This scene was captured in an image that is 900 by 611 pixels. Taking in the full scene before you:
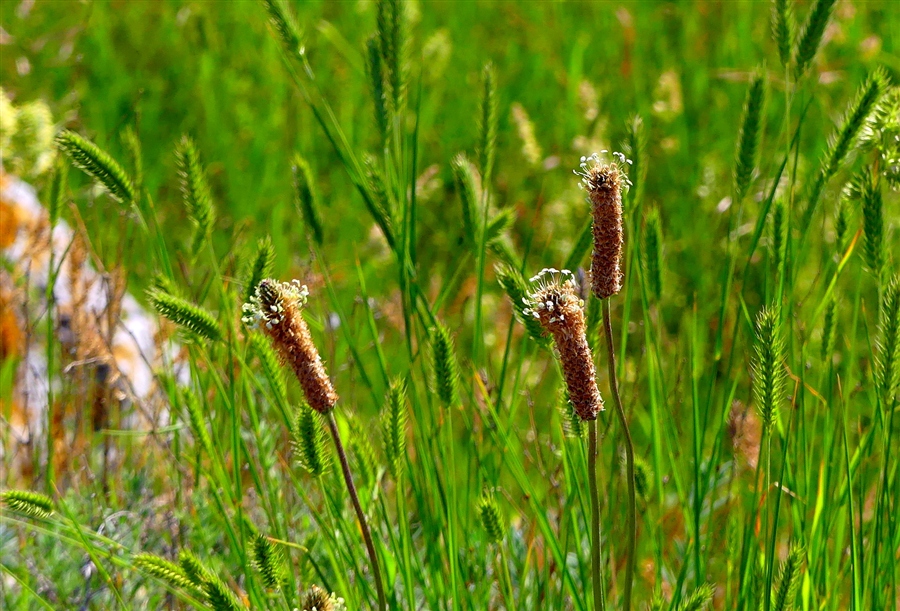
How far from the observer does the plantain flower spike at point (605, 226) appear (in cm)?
100

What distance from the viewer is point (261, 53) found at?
4.04m

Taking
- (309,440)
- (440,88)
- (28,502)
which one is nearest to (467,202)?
(309,440)

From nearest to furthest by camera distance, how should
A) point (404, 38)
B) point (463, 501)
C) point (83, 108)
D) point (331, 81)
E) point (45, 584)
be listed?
point (404, 38), point (463, 501), point (45, 584), point (83, 108), point (331, 81)

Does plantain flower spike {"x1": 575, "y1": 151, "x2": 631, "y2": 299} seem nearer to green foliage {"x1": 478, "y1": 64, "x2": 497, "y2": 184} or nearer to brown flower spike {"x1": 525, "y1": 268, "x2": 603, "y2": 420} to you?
brown flower spike {"x1": 525, "y1": 268, "x2": 603, "y2": 420}

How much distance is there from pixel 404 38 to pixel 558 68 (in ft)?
8.47

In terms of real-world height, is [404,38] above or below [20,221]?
below

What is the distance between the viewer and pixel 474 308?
117 inches

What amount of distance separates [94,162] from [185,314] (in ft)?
0.88

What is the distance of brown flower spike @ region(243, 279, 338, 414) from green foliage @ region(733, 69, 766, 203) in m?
0.72

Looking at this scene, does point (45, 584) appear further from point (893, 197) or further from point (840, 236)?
point (893, 197)

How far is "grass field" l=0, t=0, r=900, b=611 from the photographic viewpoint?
1320 millimetres

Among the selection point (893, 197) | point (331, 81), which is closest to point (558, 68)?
point (331, 81)

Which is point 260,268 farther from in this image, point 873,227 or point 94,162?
point 873,227

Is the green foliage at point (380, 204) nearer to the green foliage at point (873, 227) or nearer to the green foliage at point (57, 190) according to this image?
the green foliage at point (57, 190)
